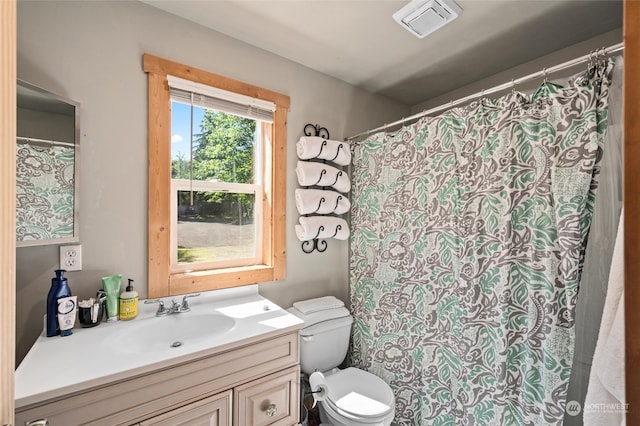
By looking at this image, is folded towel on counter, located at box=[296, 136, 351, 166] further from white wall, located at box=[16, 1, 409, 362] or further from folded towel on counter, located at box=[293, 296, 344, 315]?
folded towel on counter, located at box=[293, 296, 344, 315]

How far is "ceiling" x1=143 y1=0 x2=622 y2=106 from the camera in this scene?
1406 millimetres

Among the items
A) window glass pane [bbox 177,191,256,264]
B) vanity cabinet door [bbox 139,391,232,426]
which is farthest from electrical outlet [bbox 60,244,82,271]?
vanity cabinet door [bbox 139,391,232,426]

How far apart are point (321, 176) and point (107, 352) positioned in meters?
1.43

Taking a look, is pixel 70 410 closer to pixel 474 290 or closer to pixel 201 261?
pixel 201 261

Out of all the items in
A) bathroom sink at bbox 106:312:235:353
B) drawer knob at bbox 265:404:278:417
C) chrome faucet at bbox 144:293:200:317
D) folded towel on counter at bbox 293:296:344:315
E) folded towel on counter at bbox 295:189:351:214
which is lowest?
drawer knob at bbox 265:404:278:417

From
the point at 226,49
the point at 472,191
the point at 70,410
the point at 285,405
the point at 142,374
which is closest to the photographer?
the point at 70,410

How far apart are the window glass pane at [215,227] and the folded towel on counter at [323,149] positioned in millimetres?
471

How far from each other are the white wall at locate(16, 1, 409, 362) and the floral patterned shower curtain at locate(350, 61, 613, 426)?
4.38 ft

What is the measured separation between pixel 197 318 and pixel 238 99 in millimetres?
1266

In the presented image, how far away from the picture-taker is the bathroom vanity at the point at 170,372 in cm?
83

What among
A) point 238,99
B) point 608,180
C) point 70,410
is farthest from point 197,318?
point 608,180

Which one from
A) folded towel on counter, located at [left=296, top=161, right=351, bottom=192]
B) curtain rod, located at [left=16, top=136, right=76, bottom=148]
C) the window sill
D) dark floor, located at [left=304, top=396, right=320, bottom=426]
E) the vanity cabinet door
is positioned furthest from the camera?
folded towel on counter, located at [left=296, top=161, right=351, bottom=192]

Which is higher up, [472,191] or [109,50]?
[109,50]

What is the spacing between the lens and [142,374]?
92 centimetres
